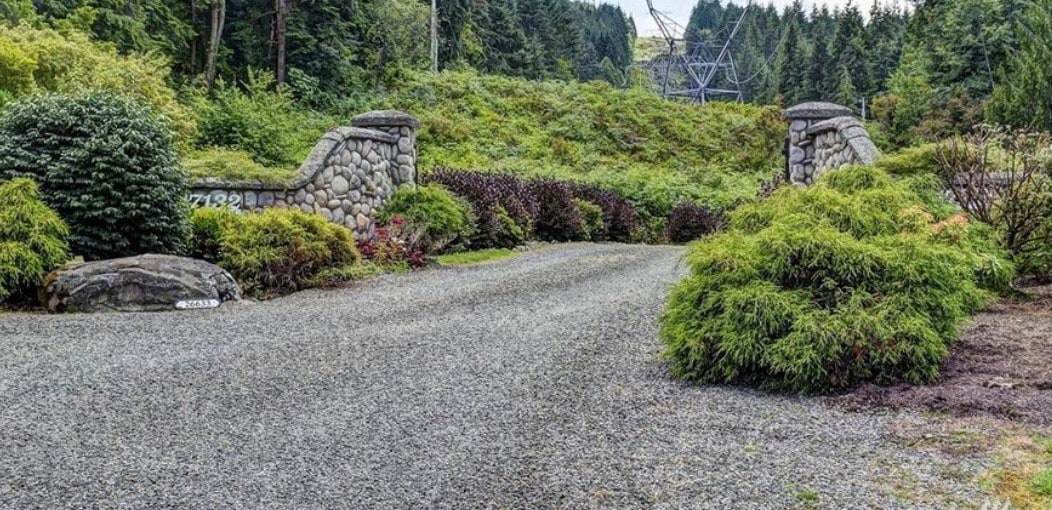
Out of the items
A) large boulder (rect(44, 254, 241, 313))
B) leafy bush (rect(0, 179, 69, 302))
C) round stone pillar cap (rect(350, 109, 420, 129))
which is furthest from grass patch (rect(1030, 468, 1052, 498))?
round stone pillar cap (rect(350, 109, 420, 129))

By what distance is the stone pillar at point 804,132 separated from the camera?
1030cm

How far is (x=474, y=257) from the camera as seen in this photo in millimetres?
11578

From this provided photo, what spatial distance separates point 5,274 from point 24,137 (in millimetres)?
1541

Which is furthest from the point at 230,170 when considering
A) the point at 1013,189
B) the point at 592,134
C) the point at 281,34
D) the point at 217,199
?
the point at 592,134

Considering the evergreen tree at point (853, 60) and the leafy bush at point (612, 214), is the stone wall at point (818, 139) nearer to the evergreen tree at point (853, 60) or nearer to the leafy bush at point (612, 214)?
the leafy bush at point (612, 214)

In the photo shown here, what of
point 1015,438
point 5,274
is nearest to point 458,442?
point 1015,438

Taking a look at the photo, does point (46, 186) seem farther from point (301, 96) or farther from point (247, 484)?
point (301, 96)

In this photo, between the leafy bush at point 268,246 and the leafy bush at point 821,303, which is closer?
the leafy bush at point 821,303

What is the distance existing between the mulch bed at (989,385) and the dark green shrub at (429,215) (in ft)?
→ 23.9

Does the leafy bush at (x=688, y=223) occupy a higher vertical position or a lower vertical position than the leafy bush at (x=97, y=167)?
lower

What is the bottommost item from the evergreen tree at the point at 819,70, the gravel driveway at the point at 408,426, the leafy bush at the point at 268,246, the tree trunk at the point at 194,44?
the gravel driveway at the point at 408,426

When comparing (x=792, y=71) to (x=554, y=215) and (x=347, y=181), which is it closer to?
(x=554, y=215)

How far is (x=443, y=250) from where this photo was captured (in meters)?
11.8

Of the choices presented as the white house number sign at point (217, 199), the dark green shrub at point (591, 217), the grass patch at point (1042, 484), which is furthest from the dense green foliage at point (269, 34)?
the grass patch at point (1042, 484)
